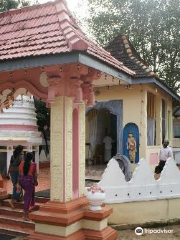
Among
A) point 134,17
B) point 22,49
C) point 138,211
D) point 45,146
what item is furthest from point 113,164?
point 134,17

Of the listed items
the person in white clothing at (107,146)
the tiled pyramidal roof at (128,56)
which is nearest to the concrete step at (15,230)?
the tiled pyramidal roof at (128,56)

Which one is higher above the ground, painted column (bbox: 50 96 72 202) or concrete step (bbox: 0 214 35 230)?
painted column (bbox: 50 96 72 202)

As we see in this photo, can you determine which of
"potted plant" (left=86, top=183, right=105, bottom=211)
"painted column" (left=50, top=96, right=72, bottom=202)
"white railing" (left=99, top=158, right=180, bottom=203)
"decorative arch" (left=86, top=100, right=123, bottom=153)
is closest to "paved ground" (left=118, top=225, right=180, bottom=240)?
"white railing" (left=99, top=158, right=180, bottom=203)

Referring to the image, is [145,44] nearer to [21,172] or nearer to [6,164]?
[6,164]

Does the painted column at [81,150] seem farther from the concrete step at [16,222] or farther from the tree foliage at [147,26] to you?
the tree foliage at [147,26]

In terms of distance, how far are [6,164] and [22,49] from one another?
26.8 ft

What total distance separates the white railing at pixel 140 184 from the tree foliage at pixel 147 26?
42.8 feet

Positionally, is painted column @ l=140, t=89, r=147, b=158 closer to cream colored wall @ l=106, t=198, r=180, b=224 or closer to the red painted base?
cream colored wall @ l=106, t=198, r=180, b=224

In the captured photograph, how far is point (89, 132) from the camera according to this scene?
14.6m

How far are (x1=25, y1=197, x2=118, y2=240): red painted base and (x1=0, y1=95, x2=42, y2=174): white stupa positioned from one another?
22.6ft

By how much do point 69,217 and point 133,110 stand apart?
762 cm

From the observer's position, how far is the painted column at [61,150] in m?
5.51

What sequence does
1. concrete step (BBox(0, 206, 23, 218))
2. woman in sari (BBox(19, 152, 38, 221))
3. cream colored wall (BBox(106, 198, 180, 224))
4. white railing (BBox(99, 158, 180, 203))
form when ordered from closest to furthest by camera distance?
woman in sari (BBox(19, 152, 38, 221)) → concrete step (BBox(0, 206, 23, 218)) → white railing (BBox(99, 158, 180, 203)) → cream colored wall (BBox(106, 198, 180, 224))

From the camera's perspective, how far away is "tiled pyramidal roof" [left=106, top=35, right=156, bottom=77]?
12.2 meters
